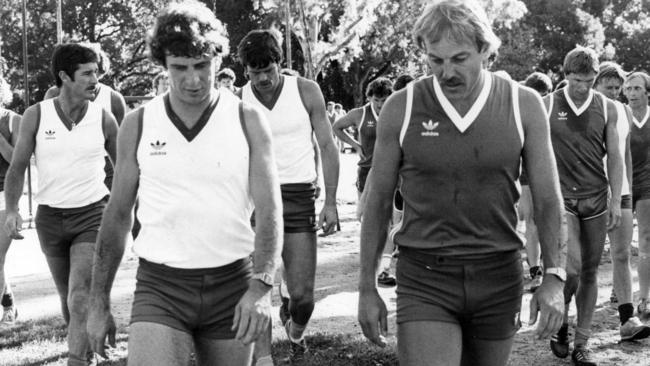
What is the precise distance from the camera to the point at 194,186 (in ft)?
11.4

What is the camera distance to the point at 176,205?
137 inches

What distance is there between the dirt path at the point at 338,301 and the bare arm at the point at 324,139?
1.22 m

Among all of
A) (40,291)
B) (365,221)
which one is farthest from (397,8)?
(365,221)

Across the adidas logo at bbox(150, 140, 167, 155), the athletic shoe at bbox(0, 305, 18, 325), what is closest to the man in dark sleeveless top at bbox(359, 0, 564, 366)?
the adidas logo at bbox(150, 140, 167, 155)

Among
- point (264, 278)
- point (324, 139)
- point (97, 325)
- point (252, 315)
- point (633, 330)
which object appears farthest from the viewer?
point (633, 330)

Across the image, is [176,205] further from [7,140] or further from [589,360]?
[7,140]

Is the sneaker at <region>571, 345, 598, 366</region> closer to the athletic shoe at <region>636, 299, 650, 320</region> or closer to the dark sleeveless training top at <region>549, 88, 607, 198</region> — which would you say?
the dark sleeveless training top at <region>549, 88, 607, 198</region>

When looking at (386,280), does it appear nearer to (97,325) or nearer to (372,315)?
(372,315)

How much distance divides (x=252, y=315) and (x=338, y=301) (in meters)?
5.51

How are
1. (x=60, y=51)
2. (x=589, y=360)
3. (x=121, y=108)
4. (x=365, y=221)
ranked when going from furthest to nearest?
(x=121, y=108) < (x=589, y=360) < (x=60, y=51) < (x=365, y=221)

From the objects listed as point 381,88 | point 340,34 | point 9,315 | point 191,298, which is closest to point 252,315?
point 191,298

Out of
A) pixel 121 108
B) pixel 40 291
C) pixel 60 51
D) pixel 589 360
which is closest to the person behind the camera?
pixel 60 51

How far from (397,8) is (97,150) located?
107ft

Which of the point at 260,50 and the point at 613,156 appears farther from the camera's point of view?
the point at 613,156
